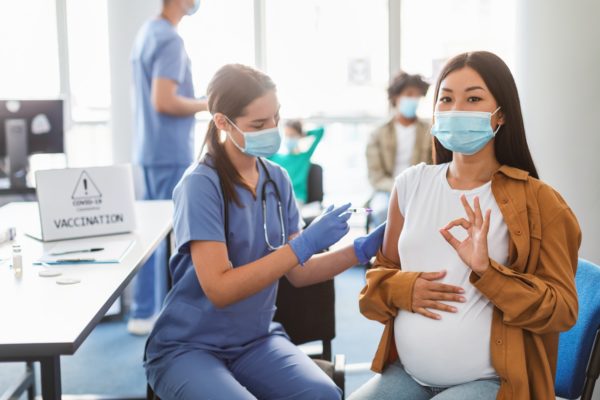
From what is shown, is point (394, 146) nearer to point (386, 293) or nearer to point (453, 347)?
point (386, 293)

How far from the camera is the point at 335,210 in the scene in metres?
1.71

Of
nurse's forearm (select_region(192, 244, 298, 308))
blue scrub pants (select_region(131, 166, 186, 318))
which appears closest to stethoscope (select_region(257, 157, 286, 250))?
nurse's forearm (select_region(192, 244, 298, 308))

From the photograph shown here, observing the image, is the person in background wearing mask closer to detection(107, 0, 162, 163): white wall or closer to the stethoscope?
detection(107, 0, 162, 163): white wall

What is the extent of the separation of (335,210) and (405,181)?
6.8 inches

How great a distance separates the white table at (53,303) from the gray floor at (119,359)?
0.92 metres

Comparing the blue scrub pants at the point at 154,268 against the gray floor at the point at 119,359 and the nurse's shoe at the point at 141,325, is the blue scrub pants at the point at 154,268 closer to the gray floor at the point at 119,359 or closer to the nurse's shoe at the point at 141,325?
the nurse's shoe at the point at 141,325

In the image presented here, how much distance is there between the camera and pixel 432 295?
1516 millimetres

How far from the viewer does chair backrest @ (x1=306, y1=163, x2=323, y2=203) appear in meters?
4.27

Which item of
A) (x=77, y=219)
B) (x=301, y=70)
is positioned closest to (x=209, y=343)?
(x=77, y=219)

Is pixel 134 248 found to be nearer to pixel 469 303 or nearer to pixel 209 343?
pixel 209 343

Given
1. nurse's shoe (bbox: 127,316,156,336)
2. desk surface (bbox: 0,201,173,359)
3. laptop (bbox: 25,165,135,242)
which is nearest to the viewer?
desk surface (bbox: 0,201,173,359)

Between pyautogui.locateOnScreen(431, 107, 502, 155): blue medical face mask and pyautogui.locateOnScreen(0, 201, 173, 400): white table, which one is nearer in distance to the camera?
pyautogui.locateOnScreen(0, 201, 173, 400): white table

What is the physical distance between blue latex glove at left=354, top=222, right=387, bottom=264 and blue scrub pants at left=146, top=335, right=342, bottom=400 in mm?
279

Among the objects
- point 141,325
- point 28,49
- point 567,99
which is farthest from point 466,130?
point 28,49
